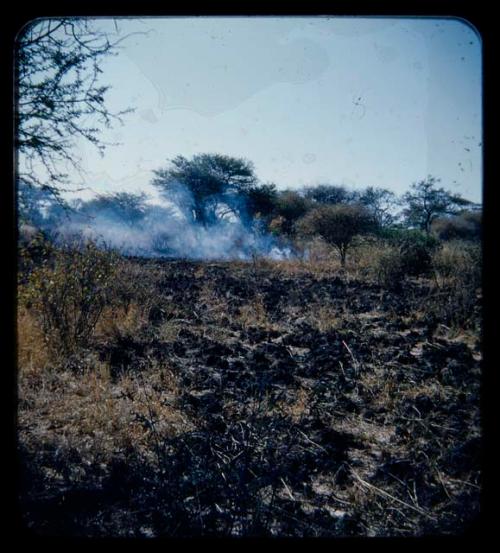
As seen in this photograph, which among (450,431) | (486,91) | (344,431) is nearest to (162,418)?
(344,431)

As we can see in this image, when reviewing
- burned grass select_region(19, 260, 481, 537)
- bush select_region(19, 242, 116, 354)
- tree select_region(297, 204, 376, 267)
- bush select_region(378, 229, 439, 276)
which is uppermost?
tree select_region(297, 204, 376, 267)

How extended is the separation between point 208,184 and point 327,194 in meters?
5.24

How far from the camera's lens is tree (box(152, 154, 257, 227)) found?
1744cm

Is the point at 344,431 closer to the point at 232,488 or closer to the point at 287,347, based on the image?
the point at 232,488

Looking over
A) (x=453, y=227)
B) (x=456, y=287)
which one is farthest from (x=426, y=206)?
(x=456, y=287)

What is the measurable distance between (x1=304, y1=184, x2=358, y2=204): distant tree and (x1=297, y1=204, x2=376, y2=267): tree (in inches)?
120

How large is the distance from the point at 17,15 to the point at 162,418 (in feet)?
8.76

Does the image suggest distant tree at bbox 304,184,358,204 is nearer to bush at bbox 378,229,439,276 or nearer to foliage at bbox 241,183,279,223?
foliage at bbox 241,183,279,223

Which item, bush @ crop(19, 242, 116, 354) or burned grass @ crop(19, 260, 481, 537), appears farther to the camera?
bush @ crop(19, 242, 116, 354)

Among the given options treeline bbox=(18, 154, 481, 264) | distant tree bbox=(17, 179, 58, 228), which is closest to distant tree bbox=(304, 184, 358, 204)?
treeline bbox=(18, 154, 481, 264)

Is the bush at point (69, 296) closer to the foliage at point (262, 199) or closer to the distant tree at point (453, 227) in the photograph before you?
the distant tree at point (453, 227)

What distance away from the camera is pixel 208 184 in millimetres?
17859

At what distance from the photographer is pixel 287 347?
5000 millimetres

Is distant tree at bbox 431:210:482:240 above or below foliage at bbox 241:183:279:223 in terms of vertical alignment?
below
